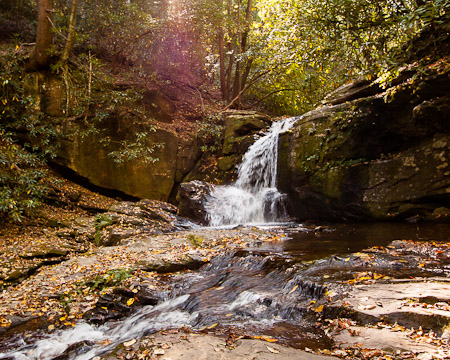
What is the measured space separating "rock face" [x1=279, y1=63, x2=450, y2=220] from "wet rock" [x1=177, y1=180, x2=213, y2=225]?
115 inches

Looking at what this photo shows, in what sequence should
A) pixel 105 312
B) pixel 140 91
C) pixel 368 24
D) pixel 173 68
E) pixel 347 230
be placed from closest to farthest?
1. pixel 105 312
2. pixel 368 24
3. pixel 347 230
4. pixel 140 91
5. pixel 173 68

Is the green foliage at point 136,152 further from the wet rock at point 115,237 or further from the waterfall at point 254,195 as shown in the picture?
the wet rock at point 115,237

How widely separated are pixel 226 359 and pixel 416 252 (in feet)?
13.0

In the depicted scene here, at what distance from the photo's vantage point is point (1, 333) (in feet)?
12.2

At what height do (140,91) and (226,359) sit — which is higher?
(140,91)

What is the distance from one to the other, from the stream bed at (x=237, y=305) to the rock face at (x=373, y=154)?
95.0 inches

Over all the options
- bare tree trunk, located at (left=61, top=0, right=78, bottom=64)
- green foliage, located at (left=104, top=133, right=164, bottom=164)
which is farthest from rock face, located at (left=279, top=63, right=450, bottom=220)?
bare tree trunk, located at (left=61, top=0, right=78, bottom=64)

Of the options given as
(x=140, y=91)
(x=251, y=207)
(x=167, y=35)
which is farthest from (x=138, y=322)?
(x=167, y=35)

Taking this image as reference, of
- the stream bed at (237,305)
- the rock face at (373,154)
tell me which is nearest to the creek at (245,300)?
the stream bed at (237,305)

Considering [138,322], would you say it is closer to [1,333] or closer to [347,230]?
[1,333]

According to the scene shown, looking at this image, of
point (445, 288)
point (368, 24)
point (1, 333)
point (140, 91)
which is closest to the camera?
point (445, 288)

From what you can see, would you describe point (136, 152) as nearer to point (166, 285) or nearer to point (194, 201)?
point (194, 201)

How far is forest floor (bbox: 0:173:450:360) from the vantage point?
2406 millimetres

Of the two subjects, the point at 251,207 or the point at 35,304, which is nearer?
the point at 35,304
